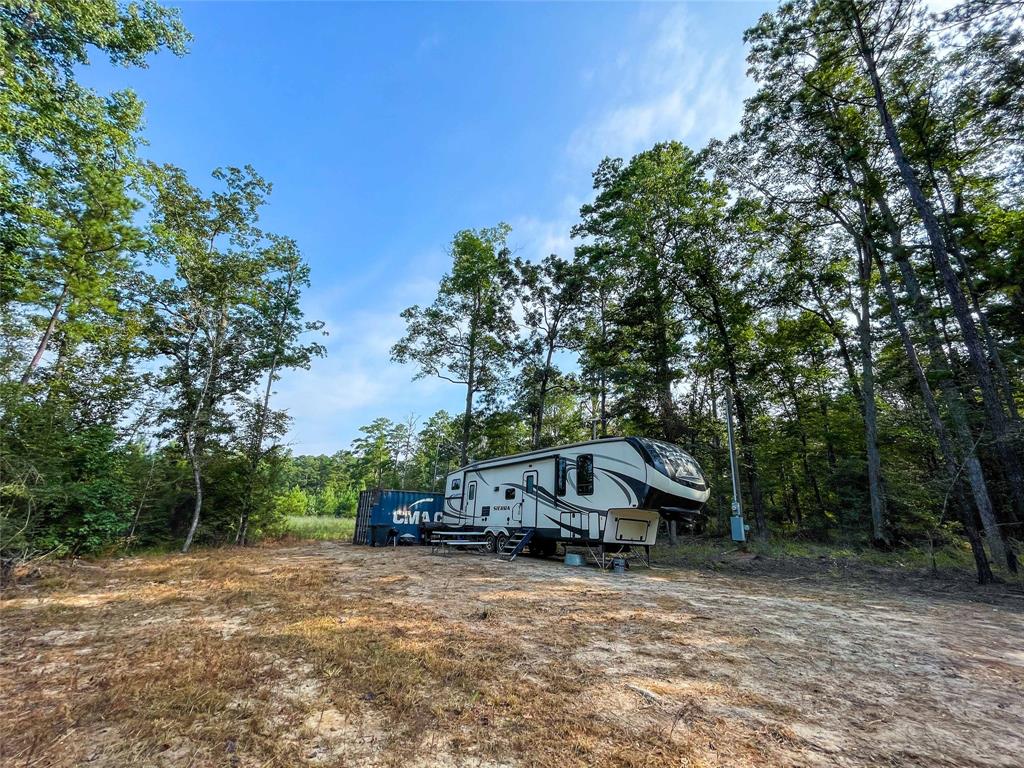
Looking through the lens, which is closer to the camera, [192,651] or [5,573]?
[192,651]

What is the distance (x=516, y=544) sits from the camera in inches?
468

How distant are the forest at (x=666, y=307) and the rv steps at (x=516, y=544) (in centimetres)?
664

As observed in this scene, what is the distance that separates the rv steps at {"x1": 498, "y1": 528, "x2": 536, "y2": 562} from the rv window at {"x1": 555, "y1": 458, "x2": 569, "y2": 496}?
152 cm

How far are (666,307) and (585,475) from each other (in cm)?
873

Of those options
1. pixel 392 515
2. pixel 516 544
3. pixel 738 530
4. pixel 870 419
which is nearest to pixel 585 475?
pixel 516 544

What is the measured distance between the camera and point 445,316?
19.8 meters

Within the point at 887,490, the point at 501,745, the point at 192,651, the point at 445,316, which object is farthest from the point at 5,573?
the point at 887,490

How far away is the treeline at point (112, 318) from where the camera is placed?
7.24 meters

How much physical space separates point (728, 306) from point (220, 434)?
17741 mm

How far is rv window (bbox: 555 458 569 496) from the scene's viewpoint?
1053cm

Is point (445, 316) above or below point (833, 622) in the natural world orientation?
above

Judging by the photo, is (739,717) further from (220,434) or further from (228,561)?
(220,434)

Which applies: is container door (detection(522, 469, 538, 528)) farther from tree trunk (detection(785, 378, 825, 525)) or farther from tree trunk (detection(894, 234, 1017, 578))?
tree trunk (detection(785, 378, 825, 525))

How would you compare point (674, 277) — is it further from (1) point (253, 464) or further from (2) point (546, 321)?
(1) point (253, 464)
